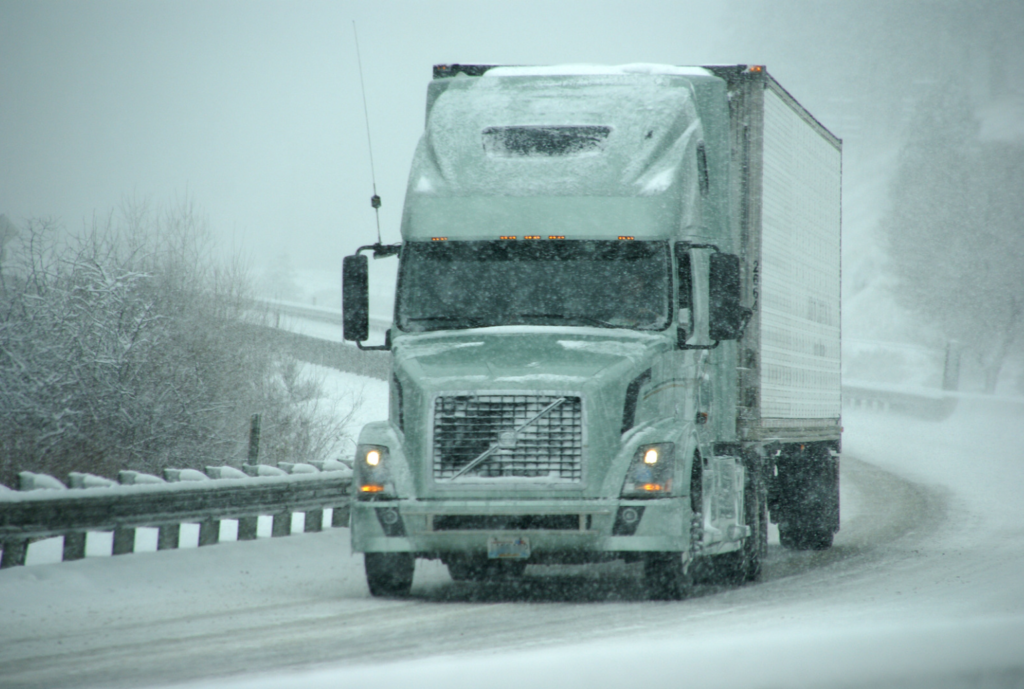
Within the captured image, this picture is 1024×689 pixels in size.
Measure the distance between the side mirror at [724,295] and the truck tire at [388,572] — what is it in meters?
2.93

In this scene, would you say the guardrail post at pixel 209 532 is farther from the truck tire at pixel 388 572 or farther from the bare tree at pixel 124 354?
the bare tree at pixel 124 354

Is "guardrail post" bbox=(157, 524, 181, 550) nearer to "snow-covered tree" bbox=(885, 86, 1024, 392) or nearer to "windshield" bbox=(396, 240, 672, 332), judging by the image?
"windshield" bbox=(396, 240, 672, 332)

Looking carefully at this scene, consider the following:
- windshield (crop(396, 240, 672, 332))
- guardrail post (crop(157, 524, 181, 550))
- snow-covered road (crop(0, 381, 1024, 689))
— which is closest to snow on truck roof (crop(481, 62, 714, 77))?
windshield (crop(396, 240, 672, 332))

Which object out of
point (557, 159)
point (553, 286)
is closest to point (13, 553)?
A: point (553, 286)

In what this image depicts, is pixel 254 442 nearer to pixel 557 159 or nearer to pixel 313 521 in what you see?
pixel 313 521

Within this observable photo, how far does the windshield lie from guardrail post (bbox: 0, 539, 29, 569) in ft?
11.0

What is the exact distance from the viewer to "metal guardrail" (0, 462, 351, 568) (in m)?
10.5

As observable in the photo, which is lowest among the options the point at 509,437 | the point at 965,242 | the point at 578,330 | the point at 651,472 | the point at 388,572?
the point at 388,572

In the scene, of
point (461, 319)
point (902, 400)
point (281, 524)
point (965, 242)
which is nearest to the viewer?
point (461, 319)

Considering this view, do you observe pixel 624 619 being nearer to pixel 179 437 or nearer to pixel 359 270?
pixel 359 270

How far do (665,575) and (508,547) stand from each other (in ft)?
4.00

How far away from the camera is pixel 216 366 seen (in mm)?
26672

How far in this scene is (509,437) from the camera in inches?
397

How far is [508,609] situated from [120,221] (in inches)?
763
